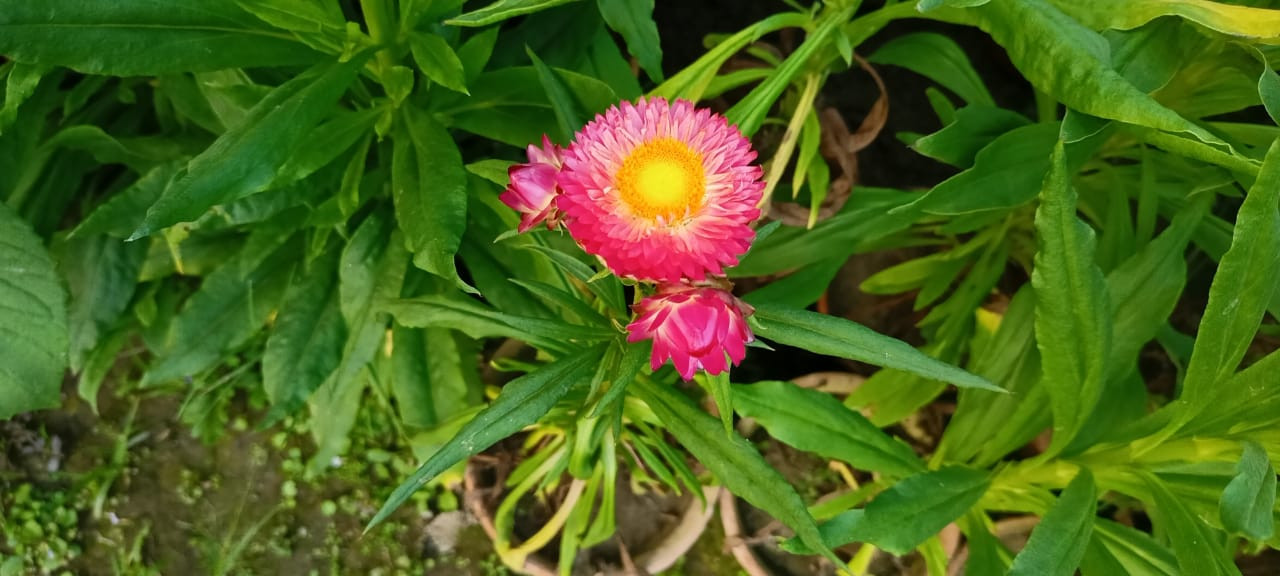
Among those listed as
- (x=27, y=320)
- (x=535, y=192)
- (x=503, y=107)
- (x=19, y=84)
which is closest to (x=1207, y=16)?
(x=535, y=192)

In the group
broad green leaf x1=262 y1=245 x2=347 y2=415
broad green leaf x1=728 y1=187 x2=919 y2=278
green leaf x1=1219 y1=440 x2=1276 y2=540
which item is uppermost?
broad green leaf x1=728 y1=187 x2=919 y2=278

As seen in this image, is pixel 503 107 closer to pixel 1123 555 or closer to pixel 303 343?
pixel 303 343

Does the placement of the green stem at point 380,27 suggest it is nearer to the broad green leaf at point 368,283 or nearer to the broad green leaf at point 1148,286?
the broad green leaf at point 368,283

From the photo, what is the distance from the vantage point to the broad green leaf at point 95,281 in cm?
109

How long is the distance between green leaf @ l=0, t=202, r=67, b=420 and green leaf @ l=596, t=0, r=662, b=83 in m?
0.70

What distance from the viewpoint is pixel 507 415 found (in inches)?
27.5

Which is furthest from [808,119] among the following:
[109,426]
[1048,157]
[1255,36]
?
[109,426]

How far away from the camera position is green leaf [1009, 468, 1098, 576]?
79cm

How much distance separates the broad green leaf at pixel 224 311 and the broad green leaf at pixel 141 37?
29 centimetres

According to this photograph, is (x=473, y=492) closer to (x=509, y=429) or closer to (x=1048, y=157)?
(x=509, y=429)

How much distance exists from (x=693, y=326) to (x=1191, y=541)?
0.57 metres

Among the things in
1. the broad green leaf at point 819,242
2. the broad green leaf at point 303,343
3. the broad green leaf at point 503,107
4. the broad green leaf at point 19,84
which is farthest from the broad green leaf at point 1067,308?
the broad green leaf at point 19,84

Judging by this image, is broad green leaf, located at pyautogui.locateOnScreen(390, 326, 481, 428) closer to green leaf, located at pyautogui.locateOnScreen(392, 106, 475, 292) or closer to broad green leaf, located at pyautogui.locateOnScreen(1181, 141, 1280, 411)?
green leaf, located at pyautogui.locateOnScreen(392, 106, 475, 292)

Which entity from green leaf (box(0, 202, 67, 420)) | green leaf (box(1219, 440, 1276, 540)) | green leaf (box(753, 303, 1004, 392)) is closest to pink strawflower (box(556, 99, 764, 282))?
green leaf (box(753, 303, 1004, 392))
